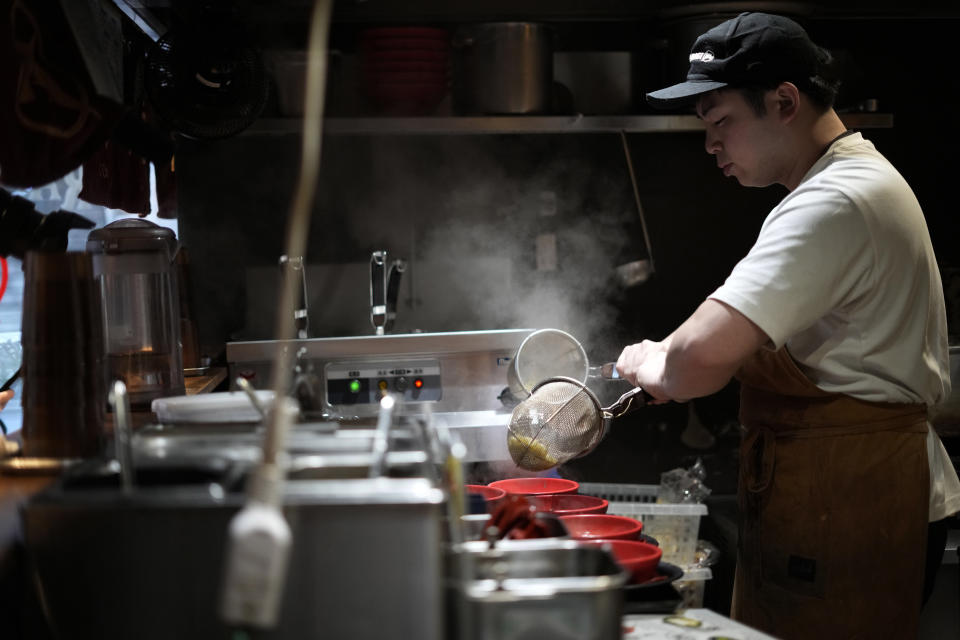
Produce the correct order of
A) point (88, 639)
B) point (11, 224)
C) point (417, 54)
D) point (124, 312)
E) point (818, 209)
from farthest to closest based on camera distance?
point (417, 54)
point (124, 312)
point (11, 224)
point (818, 209)
point (88, 639)

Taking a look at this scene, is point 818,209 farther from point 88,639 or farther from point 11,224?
point 11,224

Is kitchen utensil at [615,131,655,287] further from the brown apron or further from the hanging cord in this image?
the hanging cord

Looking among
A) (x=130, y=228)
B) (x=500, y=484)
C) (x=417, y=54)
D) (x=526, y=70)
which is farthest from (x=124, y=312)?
(x=526, y=70)

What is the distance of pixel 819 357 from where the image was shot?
70.6 inches

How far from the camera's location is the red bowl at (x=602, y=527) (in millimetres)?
1562

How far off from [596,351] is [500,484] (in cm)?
168

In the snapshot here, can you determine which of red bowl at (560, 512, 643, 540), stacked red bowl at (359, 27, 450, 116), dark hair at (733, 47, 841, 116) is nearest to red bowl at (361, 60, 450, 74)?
stacked red bowl at (359, 27, 450, 116)

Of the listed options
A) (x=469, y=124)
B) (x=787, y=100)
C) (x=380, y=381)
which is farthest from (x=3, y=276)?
(x=787, y=100)

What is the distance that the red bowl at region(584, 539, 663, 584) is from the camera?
140cm

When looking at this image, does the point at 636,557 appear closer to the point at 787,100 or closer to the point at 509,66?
the point at 787,100

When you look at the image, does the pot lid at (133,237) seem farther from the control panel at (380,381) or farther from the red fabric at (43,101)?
the control panel at (380,381)

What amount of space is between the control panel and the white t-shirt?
1169 millimetres

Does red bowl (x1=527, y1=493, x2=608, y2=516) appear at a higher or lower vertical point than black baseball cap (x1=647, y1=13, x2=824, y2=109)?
lower

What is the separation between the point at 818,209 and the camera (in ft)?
5.51
